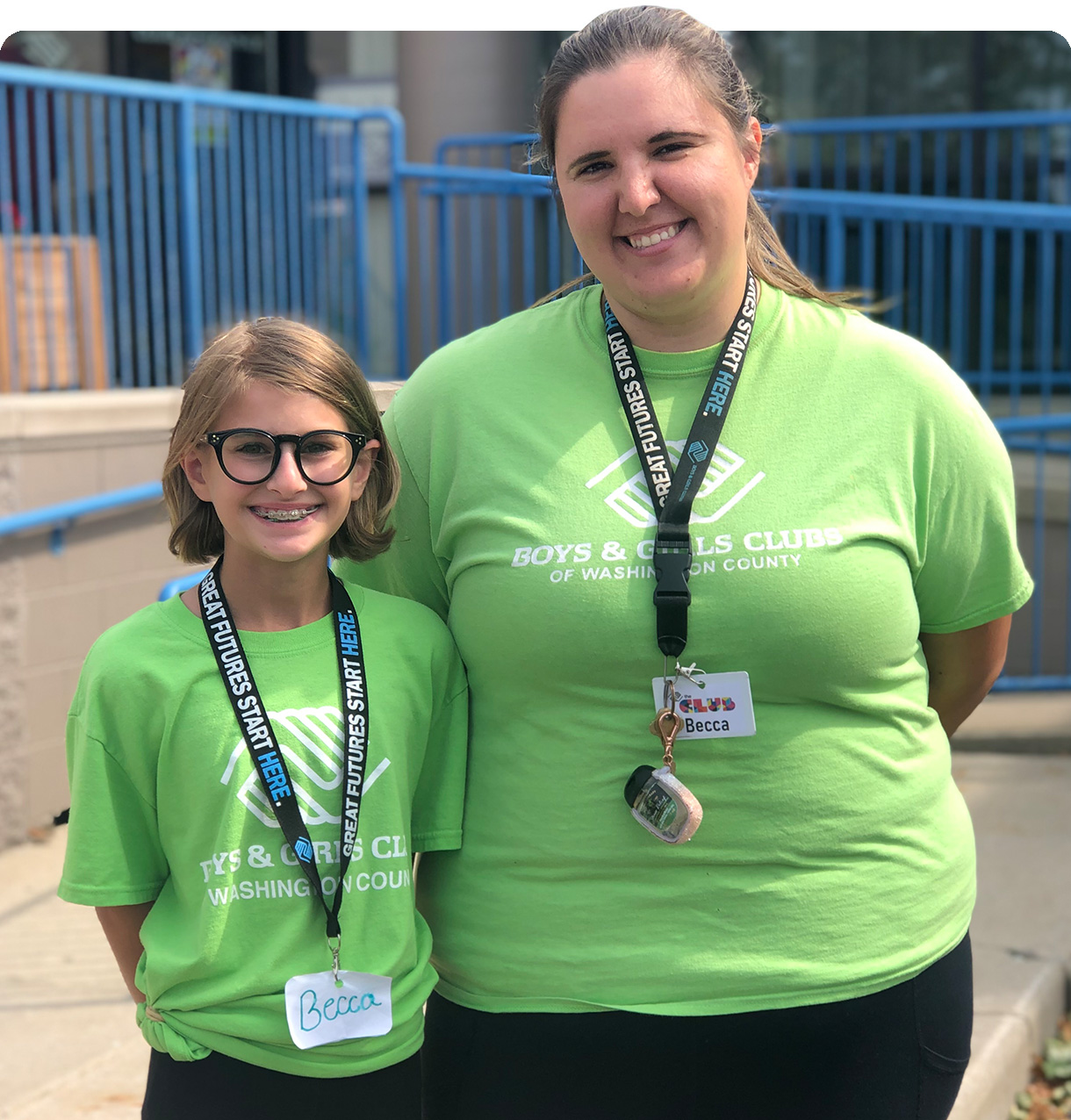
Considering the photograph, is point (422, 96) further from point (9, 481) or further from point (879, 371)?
point (879, 371)

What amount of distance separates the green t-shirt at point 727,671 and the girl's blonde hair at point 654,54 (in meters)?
0.32

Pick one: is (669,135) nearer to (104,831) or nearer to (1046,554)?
(104,831)

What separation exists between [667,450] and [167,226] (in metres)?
4.65

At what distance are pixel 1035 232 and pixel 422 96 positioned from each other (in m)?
3.84

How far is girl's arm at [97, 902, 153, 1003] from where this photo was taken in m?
Answer: 1.80

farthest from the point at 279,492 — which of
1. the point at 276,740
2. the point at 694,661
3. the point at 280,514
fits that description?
the point at 694,661

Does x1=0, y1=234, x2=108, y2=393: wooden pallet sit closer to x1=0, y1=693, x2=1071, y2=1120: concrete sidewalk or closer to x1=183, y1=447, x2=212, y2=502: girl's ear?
x1=0, y1=693, x2=1071, y2=1120: concrete sidewalk

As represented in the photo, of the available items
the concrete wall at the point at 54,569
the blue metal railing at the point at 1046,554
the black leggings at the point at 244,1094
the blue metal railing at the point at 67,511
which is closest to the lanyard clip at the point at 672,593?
the black leggings at the point at 244,1094

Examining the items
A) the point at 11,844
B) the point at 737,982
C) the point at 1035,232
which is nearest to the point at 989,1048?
the point at 737,982

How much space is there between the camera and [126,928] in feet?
5.94

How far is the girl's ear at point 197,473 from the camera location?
73.5 inches

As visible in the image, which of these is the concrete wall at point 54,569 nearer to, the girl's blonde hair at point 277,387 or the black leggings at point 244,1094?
the girl's blonde hair at point 277,387

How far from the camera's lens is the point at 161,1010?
1771 mm

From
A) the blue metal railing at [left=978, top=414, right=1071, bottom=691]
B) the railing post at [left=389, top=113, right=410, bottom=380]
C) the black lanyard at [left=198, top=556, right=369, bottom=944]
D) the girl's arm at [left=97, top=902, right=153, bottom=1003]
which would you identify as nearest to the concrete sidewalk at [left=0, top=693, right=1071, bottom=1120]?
the blue metal railing at [left=978, top=414, right=1071, bottom=691]
